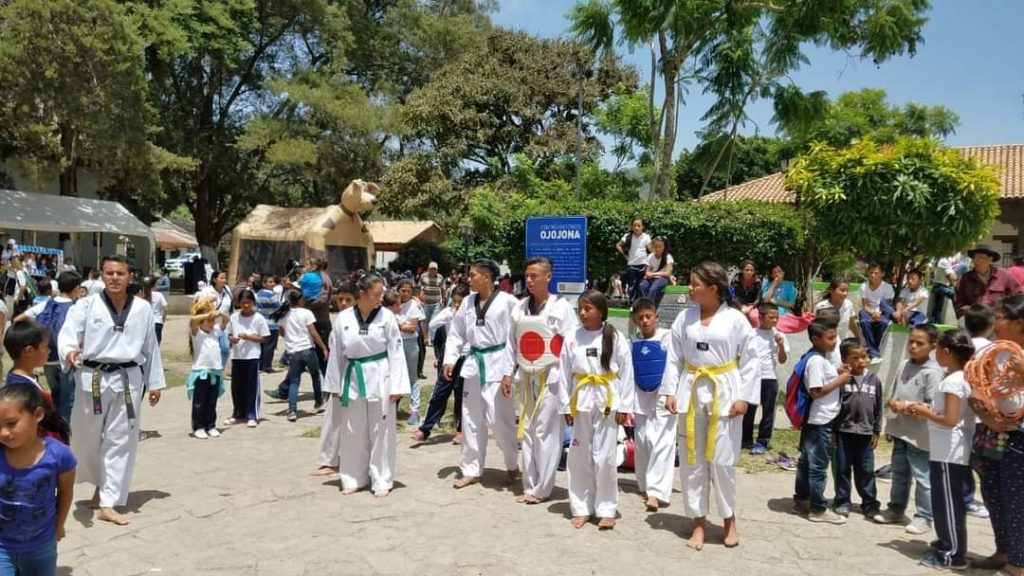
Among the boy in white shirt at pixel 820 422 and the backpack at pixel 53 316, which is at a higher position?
the backpack at pixel 53 316

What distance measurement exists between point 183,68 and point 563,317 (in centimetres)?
2771

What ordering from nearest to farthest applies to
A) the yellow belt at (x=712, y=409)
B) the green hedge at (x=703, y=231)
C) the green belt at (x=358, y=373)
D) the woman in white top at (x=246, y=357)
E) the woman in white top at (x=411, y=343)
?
the yellow belt at (x=712, y=409)
the green belt at (x=358, y=373)
the woman in white top at (x=246, y=357)
the woman in white top at (x=411, y=343)
the green hedge at (x=703, y=231)

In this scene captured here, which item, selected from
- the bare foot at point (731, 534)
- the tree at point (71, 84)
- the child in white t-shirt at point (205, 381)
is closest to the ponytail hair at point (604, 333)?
the bare foot at point (731, 534)

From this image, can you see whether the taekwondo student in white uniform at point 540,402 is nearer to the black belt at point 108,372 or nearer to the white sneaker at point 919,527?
the white sneaker at point 919,527

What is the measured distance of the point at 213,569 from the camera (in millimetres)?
4383

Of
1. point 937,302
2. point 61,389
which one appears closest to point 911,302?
point 937,302

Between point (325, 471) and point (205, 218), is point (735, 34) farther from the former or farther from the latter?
point (205, 218)

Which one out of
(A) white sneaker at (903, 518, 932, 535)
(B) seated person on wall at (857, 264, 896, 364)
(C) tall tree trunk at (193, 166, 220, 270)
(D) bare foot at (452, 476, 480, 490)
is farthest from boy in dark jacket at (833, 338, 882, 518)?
(C) tall tree trunk at (193, 166, 220, 270)

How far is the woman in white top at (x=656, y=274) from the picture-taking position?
10.6 meters

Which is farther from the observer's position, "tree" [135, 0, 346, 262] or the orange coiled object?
"tree" [135, 0, 346, 262]

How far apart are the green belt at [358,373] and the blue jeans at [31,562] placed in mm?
2725

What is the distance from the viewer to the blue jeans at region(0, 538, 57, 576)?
10.1ft

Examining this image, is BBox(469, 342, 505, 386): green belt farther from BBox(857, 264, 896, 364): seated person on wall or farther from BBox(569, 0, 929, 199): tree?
BBox(569, 0, 929, 199): tree

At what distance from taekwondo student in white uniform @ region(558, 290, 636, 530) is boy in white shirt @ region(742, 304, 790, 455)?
2351 millimetres
